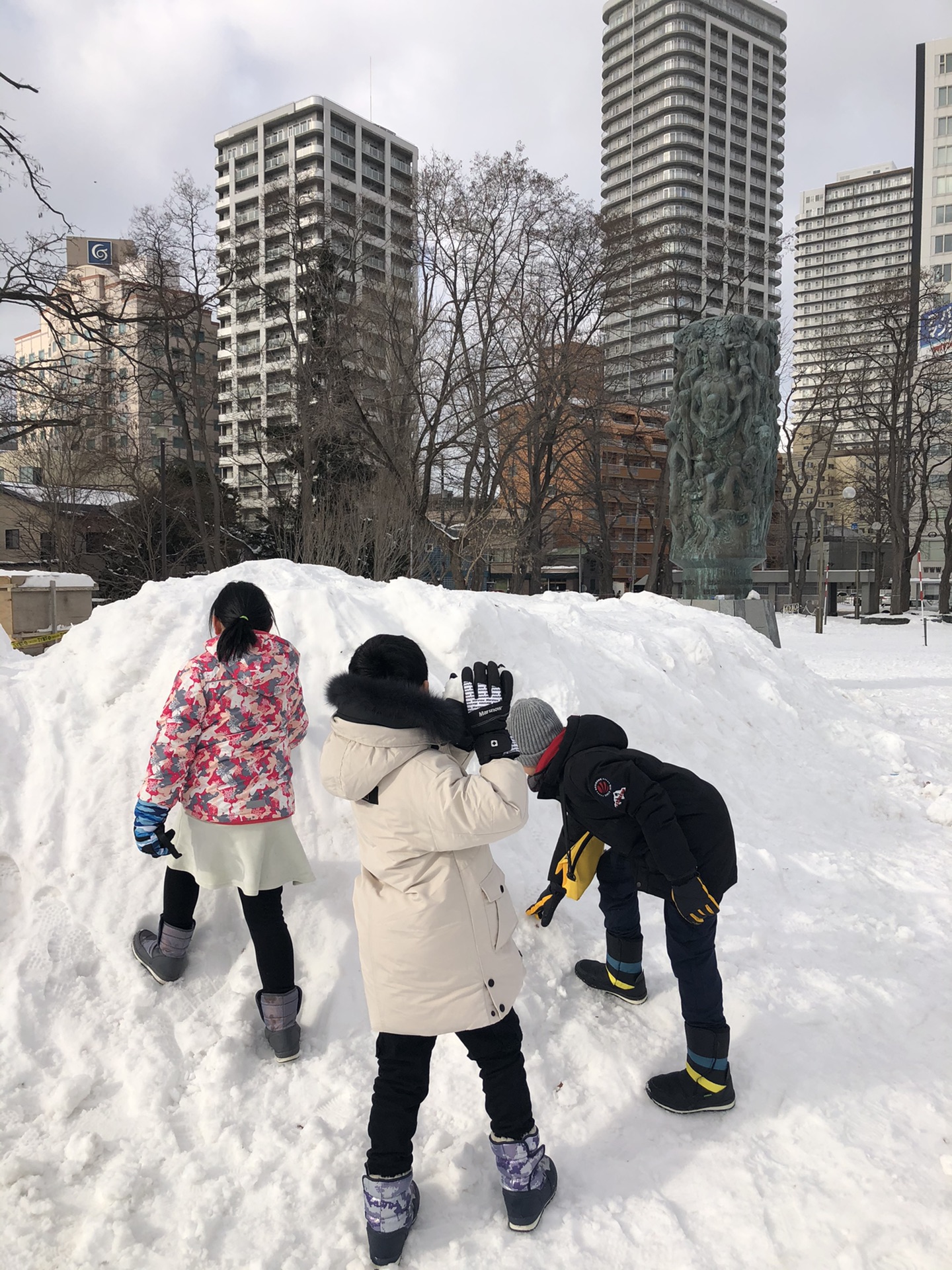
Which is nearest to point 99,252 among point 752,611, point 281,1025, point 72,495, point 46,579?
point 72,495

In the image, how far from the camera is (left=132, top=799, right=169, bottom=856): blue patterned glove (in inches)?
104

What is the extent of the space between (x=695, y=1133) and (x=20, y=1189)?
2061mm

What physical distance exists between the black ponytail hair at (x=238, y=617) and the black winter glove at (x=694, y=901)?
172 cm

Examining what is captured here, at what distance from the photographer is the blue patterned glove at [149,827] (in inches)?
104

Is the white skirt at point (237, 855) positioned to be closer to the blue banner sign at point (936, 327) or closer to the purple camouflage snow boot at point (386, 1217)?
A: the purple camouflage snow boot at point (386, 1217)

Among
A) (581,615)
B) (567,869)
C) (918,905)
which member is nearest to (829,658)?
(581,615)

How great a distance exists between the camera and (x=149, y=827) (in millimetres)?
2637

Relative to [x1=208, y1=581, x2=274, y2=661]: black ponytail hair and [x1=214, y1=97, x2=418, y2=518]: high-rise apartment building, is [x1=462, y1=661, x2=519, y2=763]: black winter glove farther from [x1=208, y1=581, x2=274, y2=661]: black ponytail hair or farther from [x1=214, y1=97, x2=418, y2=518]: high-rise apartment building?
[x1=214, y1=97, x2=418, y2=518]: high-rise apartment building

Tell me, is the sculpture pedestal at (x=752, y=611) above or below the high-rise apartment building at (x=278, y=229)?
below

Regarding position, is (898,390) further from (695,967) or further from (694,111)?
(694,111)

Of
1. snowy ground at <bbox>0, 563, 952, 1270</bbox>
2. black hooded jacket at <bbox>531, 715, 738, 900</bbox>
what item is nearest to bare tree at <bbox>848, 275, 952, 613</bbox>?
snowy ground at <bbox>0, 563, 952, 1270</bbox>

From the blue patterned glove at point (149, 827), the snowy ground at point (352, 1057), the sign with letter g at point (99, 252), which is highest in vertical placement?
the sign with letter g at point (99, 252)

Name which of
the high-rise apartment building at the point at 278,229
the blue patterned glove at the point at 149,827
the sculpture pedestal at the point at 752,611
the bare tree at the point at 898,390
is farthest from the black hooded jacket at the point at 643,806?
the bare tree at the point at 898,390

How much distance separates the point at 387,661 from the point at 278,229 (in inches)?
1063
